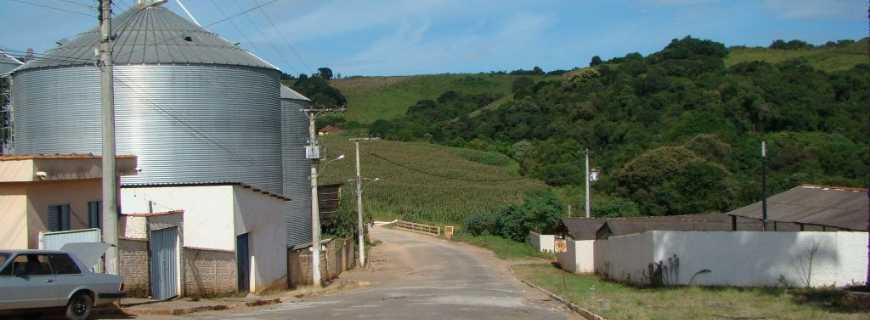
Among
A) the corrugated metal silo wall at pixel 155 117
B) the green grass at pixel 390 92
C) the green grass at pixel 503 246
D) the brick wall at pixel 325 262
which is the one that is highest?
the green grass at pixel 390 92

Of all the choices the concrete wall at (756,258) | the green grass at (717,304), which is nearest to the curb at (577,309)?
the green grass at (717,304)

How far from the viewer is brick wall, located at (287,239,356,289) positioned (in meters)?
42.0

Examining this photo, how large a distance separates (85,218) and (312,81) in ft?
498

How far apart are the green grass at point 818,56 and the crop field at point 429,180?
5079 centimetres

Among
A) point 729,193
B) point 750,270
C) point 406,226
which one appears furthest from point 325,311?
point 406,226

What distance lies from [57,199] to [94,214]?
244 cm

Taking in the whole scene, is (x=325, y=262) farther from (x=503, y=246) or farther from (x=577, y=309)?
(x=503, y=246)

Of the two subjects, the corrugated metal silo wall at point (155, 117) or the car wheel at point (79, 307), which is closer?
the car wheel at point (79, 307)

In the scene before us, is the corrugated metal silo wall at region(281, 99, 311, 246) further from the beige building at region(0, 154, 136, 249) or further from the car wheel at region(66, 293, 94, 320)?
the car wheel at region(66, 293, 94, 320)

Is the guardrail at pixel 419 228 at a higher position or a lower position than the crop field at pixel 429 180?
lower

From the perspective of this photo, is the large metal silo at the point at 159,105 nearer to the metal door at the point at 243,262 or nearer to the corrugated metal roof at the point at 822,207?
the metal door at the point at 243,262

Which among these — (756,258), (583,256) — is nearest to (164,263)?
(756,258)

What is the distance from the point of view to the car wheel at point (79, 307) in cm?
1666

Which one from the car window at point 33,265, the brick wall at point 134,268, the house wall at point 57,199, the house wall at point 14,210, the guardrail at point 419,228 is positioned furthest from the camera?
the guardrail at point 419,228
